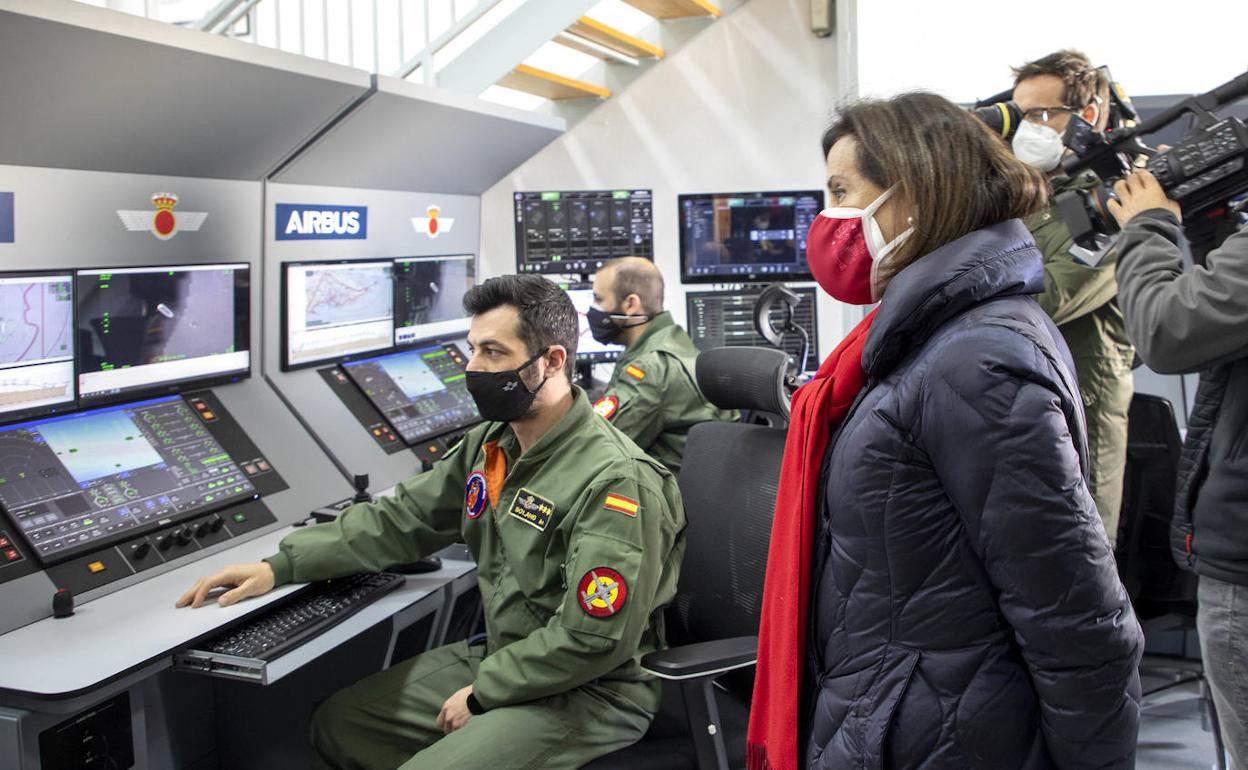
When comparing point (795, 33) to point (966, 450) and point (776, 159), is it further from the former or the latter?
point (966, 450)

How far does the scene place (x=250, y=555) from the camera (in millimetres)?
2311

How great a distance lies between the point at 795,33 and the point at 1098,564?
3.99 meters

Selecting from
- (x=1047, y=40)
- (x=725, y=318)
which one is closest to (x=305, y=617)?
(x=725, y=318)

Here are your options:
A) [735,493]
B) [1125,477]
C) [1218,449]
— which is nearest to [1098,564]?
[1218,449]

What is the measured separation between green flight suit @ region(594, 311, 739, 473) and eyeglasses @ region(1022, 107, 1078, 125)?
105cm

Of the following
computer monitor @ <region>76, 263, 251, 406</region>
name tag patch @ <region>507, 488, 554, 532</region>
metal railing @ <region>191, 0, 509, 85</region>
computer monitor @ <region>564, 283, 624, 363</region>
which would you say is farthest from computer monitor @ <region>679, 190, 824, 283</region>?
name tag patch @ <region>507, 488, 554, 532</region>

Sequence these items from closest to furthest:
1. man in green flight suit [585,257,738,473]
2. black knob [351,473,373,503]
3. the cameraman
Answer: the cameraman → black knob [351,473,373,503] → man in green flight suit [585,257,738,473]

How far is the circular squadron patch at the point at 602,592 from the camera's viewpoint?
71.9 inches

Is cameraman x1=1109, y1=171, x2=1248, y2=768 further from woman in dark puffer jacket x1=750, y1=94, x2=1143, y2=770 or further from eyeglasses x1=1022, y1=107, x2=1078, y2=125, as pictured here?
eyeglasses x1=1022, y1=107, x2=1078, y2=125

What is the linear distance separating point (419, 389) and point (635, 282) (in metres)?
0.78

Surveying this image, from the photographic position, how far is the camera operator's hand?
5.83 ft

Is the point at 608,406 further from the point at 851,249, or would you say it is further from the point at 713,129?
the point at 713,129

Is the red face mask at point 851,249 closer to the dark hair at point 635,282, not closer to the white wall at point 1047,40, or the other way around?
the dark hair at point 635,282

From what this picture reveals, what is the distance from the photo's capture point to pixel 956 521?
3.59 ft
